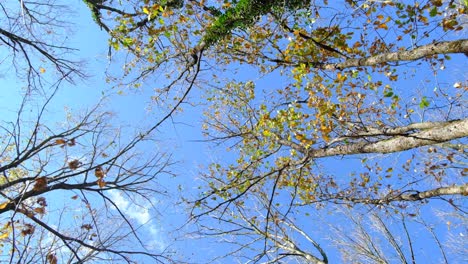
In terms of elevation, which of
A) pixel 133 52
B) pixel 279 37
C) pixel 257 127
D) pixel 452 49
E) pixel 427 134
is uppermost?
pixel 133 52

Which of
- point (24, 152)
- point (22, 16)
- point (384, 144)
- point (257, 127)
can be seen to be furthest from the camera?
point (257, 127)

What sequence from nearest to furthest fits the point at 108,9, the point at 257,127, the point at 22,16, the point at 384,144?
the point at 384,144 < the point at 22,16 < the point at 257,127 < the point at 108,9

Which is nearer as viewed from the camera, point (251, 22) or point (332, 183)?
point (251, 22)

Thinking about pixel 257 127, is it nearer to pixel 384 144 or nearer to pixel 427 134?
pixel 384 144

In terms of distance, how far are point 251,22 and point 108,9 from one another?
6012 mm

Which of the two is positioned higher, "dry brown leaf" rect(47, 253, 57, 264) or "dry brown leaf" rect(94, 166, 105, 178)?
"dry brown leaf" rect(94, 166, 105, 178)

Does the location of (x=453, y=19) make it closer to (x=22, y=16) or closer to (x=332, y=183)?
(x=332, y=183)

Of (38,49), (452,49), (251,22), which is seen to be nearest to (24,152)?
(38,49)

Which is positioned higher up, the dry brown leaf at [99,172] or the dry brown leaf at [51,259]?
the dry brown leaf at [99,172]

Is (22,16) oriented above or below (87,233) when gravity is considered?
above

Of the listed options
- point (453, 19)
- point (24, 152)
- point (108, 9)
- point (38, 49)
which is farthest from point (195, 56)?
point (108, 9)

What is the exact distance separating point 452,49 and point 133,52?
782cm

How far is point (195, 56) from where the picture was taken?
7.61 meters

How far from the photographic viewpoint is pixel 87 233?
5355mm
